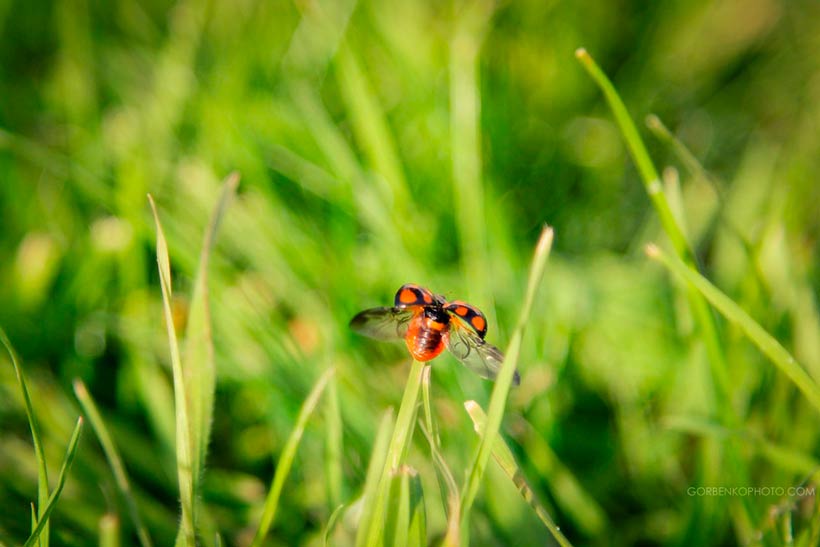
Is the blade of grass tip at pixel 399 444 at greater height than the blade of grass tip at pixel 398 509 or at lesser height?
greater

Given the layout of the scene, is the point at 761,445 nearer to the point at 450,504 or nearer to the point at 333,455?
the point at 450,504

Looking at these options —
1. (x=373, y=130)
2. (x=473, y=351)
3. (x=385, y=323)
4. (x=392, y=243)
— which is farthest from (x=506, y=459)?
(x=373, y=130)

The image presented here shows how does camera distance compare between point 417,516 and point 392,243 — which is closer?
point 417,516

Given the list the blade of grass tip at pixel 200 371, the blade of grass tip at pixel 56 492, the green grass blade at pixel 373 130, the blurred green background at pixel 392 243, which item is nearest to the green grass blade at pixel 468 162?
the blurred green background at pixel 392 243

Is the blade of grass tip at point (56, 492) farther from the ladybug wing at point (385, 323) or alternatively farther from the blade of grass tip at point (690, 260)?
the blade of grass tip at point (690, 260)

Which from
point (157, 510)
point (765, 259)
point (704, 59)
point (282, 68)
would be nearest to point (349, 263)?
point (157, 510)
